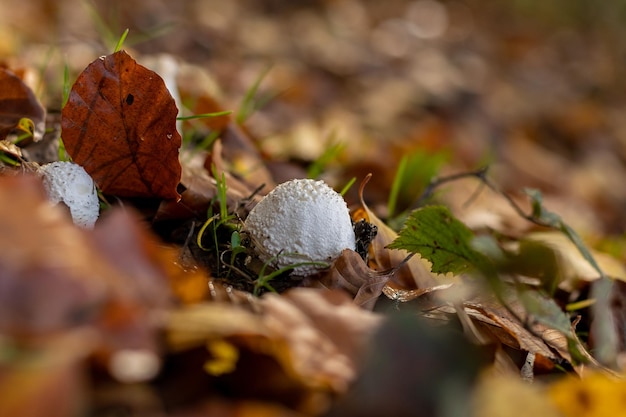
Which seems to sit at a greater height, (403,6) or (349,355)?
(349,355)

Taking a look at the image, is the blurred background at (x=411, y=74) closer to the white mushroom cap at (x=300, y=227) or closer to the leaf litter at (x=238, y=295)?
the leaf litter at (x=238, y=295)

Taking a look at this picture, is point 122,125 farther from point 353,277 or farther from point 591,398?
point 591,398

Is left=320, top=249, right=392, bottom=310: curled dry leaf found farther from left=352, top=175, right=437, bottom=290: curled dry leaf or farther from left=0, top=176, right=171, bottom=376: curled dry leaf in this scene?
left=0, top=176, right=171, bottom=376: curled dry leaf

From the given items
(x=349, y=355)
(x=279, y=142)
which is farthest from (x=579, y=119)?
(x=349, y=355)

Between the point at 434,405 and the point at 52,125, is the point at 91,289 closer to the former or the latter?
the point at 434,405

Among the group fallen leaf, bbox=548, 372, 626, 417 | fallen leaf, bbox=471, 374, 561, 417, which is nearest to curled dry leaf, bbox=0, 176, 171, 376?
fallen leaf, bbox=471, 374, 561, 417

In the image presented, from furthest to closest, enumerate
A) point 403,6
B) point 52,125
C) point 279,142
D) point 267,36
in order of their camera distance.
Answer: point 403,6 → point 267,36 → point 279,142 → point 52,125
